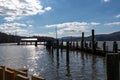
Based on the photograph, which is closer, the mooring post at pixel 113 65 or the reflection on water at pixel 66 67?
the mooring post at pixel 113 65

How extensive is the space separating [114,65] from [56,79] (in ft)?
74.0

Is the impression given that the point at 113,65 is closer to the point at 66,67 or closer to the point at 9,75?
the point at 9,75

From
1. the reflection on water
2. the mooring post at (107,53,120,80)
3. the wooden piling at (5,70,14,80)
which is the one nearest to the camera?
the mooring post at (107,53,120,80)

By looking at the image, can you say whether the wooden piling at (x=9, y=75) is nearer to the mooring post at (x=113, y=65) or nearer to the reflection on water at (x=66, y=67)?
the mooring post at (x=113, y=65)

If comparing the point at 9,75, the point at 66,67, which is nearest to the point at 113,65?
the point at 9,75

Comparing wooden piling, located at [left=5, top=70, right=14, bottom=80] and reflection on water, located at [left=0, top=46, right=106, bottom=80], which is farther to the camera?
reflection on water, located at [left=0, top=46, right=106, bottom=80]

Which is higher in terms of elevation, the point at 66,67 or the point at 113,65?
the point at 113,65

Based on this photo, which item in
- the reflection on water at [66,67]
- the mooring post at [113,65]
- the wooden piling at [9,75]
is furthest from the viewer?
the reflection on water at [66,67]

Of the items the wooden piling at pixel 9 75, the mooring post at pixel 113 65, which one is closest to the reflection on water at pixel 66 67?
the wooden piling at pixel 9 75

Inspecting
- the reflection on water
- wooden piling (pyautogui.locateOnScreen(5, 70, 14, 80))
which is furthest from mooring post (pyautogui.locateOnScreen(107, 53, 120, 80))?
the reflection on water

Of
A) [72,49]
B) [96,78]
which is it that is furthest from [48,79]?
[72,49]

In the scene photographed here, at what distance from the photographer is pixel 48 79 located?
94.4ft

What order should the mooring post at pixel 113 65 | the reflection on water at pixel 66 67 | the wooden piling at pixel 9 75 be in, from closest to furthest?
the mooring post at pixel 113 65 → the wooden piling at pixel 9 75 → the reflection on water at pixel 66 67

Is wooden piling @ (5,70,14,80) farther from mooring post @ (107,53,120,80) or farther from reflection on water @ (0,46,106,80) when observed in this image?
reflection on water @ (0,46,106,80)
